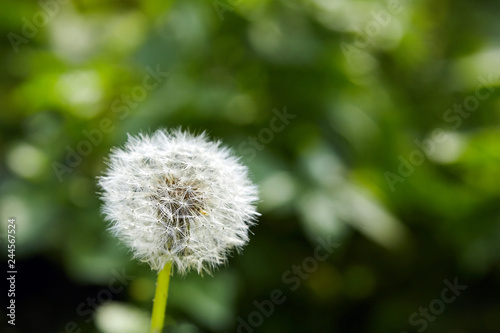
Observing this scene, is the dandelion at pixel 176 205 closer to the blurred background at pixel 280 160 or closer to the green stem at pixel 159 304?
the green stem at pixel 159 304

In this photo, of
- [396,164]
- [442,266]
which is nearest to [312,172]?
[396,164]

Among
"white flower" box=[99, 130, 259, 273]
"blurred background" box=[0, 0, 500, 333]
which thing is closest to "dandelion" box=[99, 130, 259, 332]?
"white flower" box=[99, 130, 259, 273]

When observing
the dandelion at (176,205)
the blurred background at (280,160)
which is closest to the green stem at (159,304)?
the dandelion at (176,205)

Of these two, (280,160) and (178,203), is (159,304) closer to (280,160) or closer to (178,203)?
(178,203)

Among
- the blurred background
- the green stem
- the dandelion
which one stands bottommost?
the green stem

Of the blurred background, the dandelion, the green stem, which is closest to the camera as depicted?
the green stem

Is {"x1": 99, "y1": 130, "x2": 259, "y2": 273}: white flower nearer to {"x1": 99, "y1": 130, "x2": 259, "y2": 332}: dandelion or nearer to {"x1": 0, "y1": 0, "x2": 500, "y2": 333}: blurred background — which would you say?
{"x1": 99, "y1": 130, "x2": 259, "y2": 332}: dandelion

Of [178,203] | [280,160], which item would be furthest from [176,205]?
[280,160]
